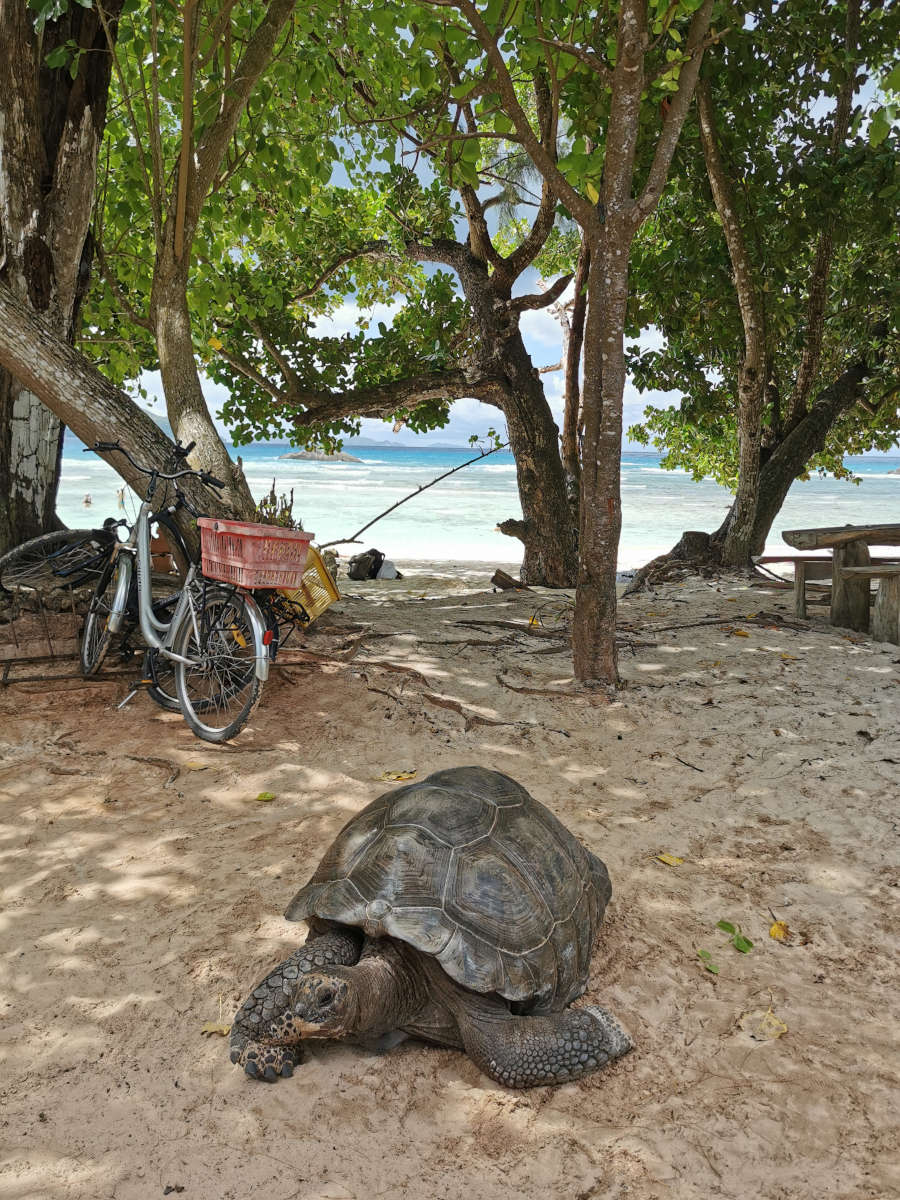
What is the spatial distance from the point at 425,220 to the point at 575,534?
196 inches

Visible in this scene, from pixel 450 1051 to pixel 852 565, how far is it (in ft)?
21.3

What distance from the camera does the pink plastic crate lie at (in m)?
4.71

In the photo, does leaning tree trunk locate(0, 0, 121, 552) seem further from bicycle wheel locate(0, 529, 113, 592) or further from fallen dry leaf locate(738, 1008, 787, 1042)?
fallen dry leaf locate(738, 1008, 787, 1042)

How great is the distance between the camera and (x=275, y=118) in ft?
31.0

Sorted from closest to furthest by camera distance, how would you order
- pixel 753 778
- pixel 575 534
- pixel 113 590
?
pixel 753 778 < pixel 113 590 < pixel 575 534

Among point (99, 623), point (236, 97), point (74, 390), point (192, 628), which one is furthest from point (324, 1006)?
point (236, 97)

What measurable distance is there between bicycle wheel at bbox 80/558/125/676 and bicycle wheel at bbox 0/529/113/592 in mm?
119

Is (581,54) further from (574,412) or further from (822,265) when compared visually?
(574,412)

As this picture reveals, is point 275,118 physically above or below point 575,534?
above

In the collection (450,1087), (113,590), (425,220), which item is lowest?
(450,1087)

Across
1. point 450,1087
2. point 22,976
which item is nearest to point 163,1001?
point 22,976

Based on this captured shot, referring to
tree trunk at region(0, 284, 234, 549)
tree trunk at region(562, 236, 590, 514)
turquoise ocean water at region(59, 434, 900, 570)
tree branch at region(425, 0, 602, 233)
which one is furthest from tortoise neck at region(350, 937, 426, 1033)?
turquoise ocean water at region(59, 434, 900, 570)

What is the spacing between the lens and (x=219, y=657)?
5023 mm

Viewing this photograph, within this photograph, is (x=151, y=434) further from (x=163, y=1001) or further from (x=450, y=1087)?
(x=450, y=1087)
